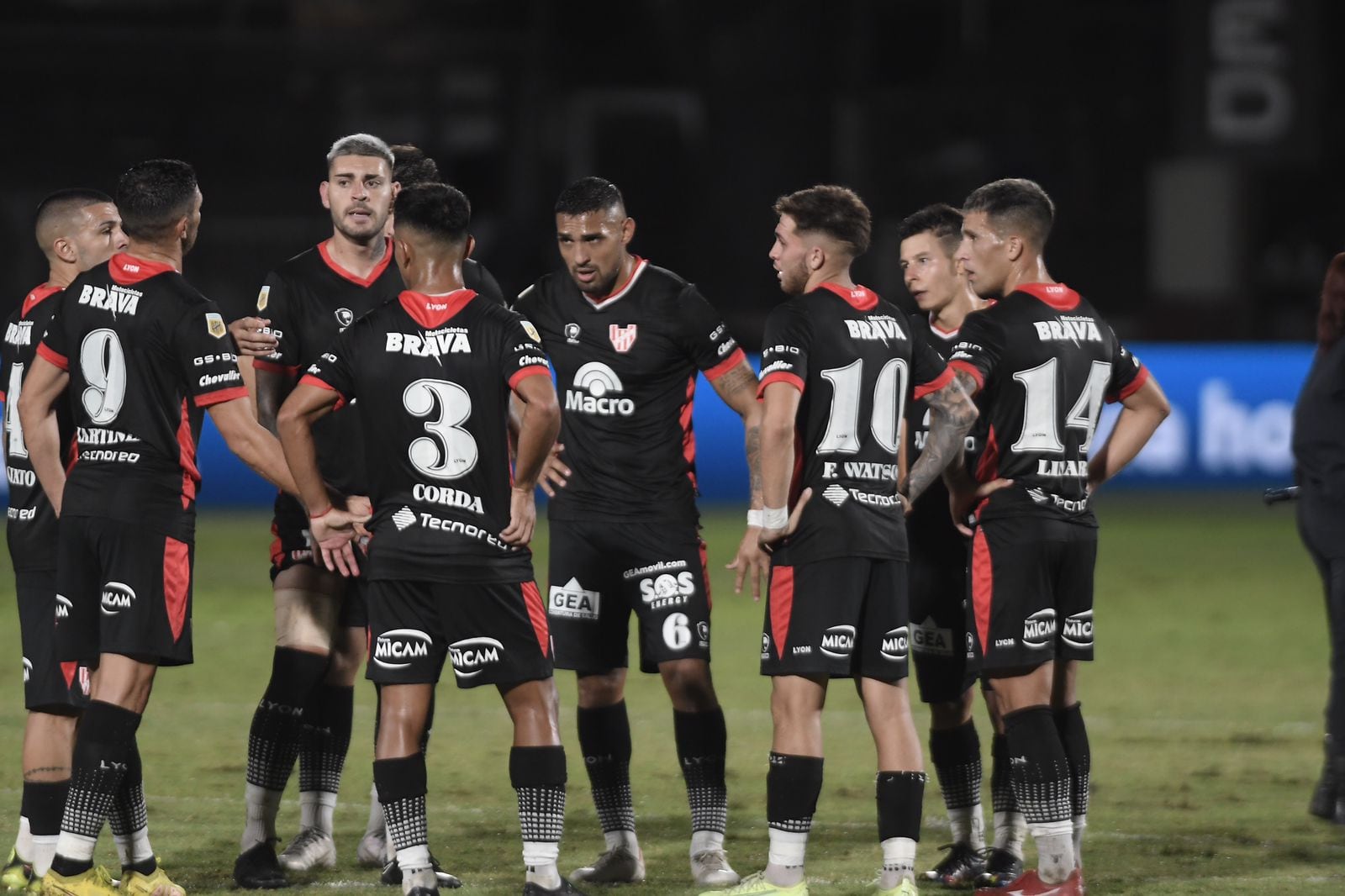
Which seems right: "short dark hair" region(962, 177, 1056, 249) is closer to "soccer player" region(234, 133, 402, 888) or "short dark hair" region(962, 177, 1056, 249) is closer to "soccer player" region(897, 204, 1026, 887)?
"soccer player" region(897, 204, 1026, 887)

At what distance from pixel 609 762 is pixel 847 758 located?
2366 millimetres

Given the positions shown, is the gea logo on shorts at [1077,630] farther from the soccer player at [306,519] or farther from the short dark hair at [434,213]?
the soccer player at [306,519]

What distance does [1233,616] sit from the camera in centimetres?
1332

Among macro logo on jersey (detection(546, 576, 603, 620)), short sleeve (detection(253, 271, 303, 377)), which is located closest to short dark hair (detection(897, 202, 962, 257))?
macro logo on jersey (detection(546, 576, 603, 620))

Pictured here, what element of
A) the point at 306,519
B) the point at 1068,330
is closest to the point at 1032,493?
the point at 1068,330

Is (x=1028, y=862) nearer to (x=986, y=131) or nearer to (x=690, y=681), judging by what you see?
(x=690, y=681)

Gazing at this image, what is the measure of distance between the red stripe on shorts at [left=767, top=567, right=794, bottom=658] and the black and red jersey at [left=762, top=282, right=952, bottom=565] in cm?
5

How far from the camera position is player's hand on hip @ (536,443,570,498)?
6957 millimetres

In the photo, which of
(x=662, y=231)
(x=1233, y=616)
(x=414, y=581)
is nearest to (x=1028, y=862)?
(x=414, y=581)

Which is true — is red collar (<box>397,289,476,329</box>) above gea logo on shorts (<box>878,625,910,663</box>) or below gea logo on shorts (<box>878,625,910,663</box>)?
above

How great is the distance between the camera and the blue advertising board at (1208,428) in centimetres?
1855

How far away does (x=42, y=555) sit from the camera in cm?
659

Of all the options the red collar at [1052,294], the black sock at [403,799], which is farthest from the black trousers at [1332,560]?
the black sock at [403,799]

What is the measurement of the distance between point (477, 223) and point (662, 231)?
9.39 ft
